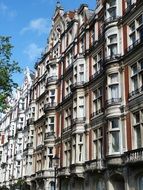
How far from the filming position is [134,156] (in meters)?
26.6

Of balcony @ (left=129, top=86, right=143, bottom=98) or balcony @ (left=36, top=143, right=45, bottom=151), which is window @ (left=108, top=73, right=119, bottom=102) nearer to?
balcony @ (left=129, top=86, right=143, bottom=98)

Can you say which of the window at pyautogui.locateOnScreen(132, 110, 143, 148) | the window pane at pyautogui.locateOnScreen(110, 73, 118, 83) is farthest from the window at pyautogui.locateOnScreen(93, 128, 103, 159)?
the window at pyautogui.locateOnScreen(132, 110, 143, 148)

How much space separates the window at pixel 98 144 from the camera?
33125 millimetres

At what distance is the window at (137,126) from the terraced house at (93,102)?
0.25ft

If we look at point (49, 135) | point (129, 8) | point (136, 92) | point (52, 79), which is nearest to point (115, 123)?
point (136, 92)

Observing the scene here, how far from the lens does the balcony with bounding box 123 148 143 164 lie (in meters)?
25.8

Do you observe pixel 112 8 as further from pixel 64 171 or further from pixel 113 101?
pixel 64 171

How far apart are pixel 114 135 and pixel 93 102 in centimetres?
635

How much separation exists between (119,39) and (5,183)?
44.3 m

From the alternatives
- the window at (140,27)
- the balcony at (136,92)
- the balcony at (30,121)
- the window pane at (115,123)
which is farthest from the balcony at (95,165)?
the balcony at (30,121)

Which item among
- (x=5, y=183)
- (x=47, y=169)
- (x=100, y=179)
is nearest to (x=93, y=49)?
(x=100, y=179)

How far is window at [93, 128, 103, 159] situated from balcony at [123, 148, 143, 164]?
5.29 metres

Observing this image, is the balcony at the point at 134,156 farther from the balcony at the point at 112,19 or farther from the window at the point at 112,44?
the balcony at the point at 112,19

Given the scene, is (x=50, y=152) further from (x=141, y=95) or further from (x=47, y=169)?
(x=141, y=95)
